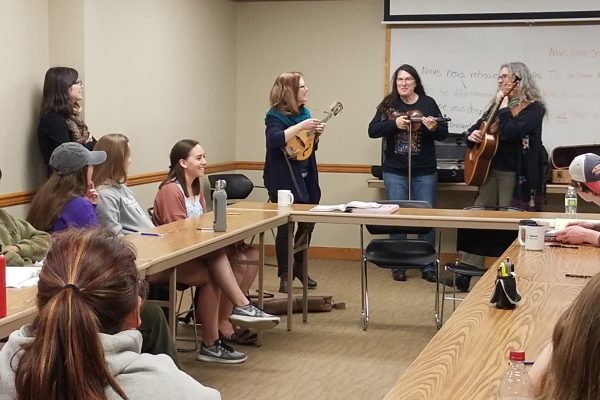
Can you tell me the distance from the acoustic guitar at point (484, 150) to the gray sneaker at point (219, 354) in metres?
2.62

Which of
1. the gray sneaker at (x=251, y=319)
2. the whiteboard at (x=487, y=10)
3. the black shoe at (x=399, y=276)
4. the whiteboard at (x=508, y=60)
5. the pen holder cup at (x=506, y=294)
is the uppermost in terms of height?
the whiteboard at (x=487, y=10)

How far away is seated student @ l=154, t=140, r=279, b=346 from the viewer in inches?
171

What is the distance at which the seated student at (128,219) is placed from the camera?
4.35 metres

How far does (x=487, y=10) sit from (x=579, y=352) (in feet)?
20.2

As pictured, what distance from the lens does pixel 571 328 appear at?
45.8 inches

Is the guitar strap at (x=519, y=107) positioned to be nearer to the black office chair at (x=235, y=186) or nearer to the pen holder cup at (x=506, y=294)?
the black office chair at (x=235, y=186)

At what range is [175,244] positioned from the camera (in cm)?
381

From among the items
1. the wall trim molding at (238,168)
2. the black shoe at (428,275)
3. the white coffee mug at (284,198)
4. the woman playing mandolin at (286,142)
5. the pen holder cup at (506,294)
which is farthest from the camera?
the black shoe at (428,275)

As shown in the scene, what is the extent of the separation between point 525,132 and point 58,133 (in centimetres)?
310

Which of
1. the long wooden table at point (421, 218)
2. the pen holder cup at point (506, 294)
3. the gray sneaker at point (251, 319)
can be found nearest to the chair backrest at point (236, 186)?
the long wooden table at point (421, 218)

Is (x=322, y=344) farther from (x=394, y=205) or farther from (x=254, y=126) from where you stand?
(x=254, y=126)

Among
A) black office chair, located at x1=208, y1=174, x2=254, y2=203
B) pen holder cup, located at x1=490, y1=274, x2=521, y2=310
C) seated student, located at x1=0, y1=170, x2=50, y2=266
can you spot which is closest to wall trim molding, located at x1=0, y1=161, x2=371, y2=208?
black office chair, located at x1=208, y1=174, x2=254, y2=203

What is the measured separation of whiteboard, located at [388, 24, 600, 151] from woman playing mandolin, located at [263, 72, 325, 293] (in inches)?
64.4

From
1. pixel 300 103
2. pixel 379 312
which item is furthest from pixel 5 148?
pixel 379 312
